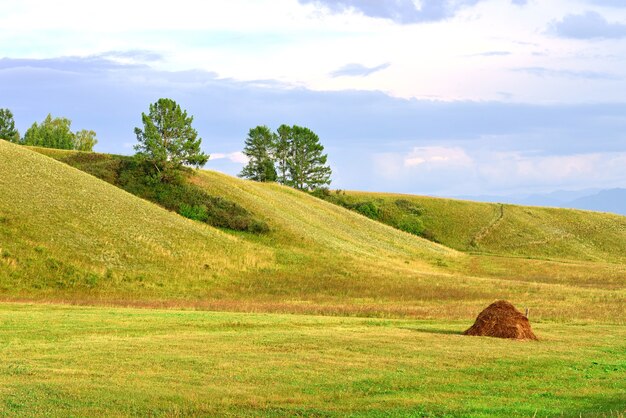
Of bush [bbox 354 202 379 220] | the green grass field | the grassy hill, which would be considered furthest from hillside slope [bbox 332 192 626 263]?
the grassy hill

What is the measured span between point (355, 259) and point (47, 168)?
36017mm

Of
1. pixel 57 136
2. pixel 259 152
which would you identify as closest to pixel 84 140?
pixel 57 136

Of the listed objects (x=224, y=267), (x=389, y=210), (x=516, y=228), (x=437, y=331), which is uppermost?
(x=389, y=210)

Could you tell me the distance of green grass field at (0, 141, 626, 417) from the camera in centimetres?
2019

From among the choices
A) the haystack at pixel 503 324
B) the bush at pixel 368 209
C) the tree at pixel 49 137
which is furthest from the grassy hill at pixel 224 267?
the tree at pixel 49 137

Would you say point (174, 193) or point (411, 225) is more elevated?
point (411, 225)

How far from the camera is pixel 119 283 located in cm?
6041

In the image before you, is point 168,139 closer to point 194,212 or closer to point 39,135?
point 194,212

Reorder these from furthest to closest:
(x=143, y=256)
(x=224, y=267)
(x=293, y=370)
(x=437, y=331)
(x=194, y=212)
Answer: (x=194, y=212)
(x=224, y=267)
(x=143, y=256)
(x=437, y=331)
(x=293, y=370)

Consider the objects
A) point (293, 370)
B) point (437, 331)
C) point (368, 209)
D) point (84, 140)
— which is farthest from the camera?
point (84, 140)

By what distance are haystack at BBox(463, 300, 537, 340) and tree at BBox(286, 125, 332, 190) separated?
12917 cm

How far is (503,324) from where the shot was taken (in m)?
34.3

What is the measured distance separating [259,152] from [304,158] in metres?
10.2

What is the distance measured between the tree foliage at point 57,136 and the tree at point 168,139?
254 ft
